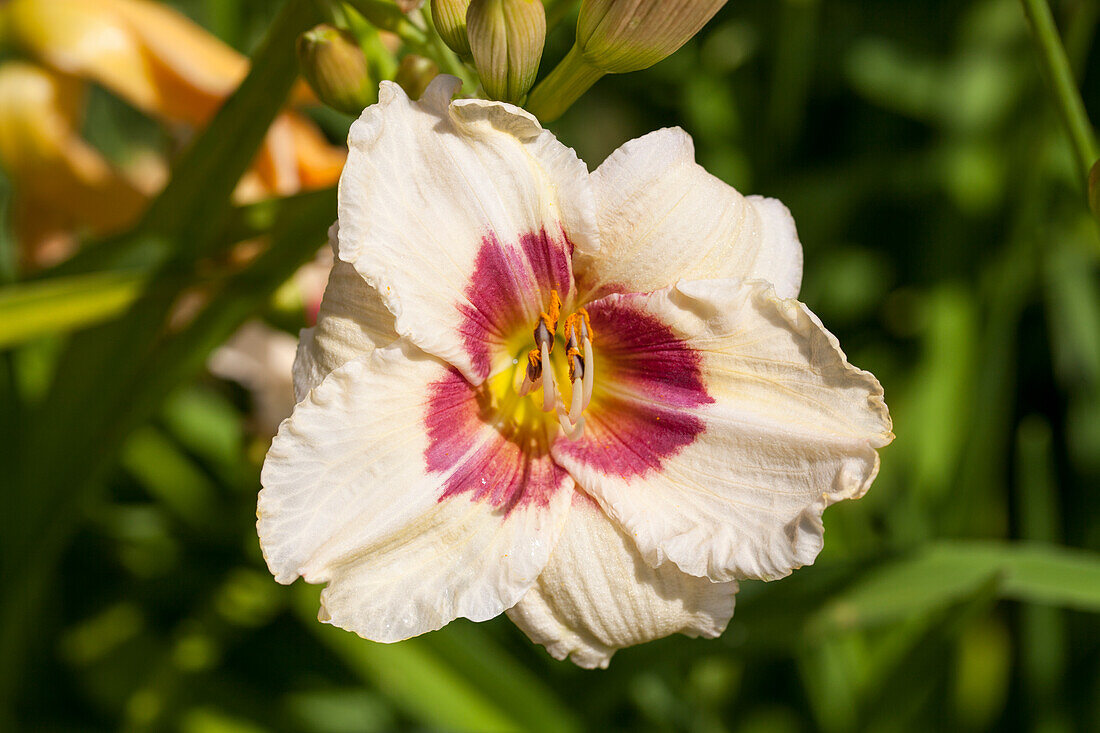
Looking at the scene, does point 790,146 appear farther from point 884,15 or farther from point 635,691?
point 635,691

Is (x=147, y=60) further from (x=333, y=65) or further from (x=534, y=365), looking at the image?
(x=534, y=365)

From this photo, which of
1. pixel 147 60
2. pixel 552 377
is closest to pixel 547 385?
pixel 552 377

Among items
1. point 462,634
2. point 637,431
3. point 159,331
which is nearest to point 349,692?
point 462,634

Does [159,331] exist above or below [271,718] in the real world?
above

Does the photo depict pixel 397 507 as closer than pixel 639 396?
Yes

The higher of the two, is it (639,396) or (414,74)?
(414,74)

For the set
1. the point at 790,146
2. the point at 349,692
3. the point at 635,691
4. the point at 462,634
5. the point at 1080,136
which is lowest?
the point at 349,692

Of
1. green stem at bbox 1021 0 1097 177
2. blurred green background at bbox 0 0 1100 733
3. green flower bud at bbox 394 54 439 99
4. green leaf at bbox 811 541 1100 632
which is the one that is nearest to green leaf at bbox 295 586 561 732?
blurred green background at bbox 0 0 1100 733

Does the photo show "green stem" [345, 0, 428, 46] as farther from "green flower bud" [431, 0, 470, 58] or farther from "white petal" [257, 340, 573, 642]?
"white petal" [257, 340, 573, 642]
